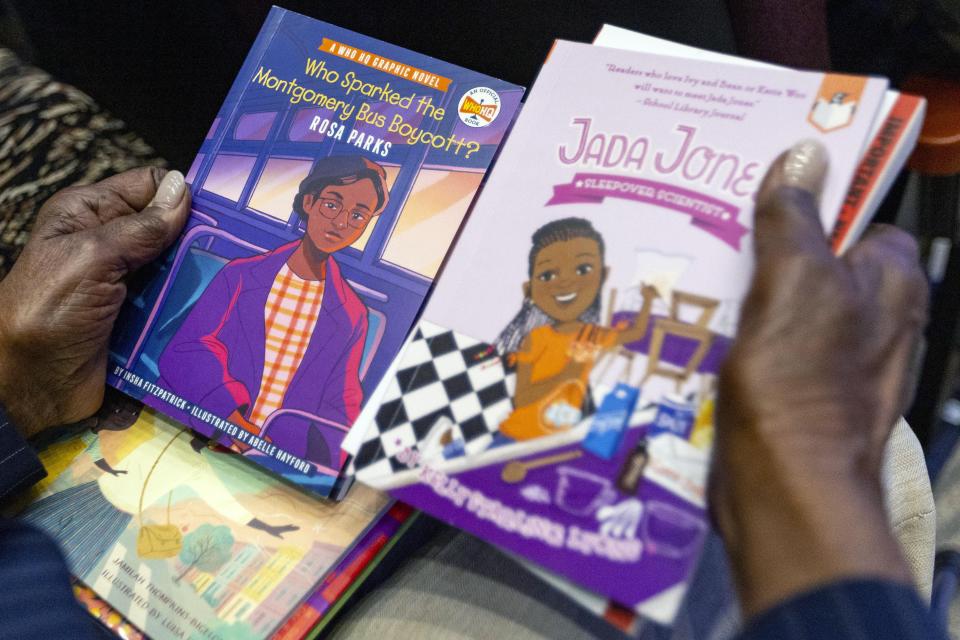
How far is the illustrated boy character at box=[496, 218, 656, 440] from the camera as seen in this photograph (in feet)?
2.26

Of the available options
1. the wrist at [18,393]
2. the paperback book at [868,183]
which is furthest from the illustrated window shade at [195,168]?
the paperback book at [868,183]

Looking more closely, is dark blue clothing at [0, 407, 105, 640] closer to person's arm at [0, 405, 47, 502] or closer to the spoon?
person's arm at [0, 405, 47, 502]

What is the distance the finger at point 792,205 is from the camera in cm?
60

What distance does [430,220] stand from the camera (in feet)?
2.81

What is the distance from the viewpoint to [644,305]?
68cm

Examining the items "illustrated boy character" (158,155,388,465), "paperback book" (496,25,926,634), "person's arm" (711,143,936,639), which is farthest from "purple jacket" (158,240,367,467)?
"person's arm" (711,143,936,639)

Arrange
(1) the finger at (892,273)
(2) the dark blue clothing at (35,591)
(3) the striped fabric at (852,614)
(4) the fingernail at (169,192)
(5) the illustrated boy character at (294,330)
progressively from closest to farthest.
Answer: (3) the striped fabric at (852,614) < (1) the finger at (892,273) < (2) the dark blue clothing at (35,591) < (5) the illustrated boy character at (294,330) < (4) the fingernail at (169,192)

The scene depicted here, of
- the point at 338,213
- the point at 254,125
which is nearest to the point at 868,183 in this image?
the point at 338,213

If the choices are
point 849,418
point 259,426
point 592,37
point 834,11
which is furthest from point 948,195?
point 259,426

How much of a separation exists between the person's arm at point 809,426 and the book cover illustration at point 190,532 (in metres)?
0.41

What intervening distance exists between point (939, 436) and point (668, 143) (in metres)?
0.98

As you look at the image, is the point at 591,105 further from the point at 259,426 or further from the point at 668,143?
the point at 259,426

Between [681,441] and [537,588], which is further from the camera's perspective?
[537,588]

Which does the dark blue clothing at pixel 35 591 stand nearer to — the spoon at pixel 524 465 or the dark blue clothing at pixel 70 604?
the dark blue clothing at pixel 70 604
